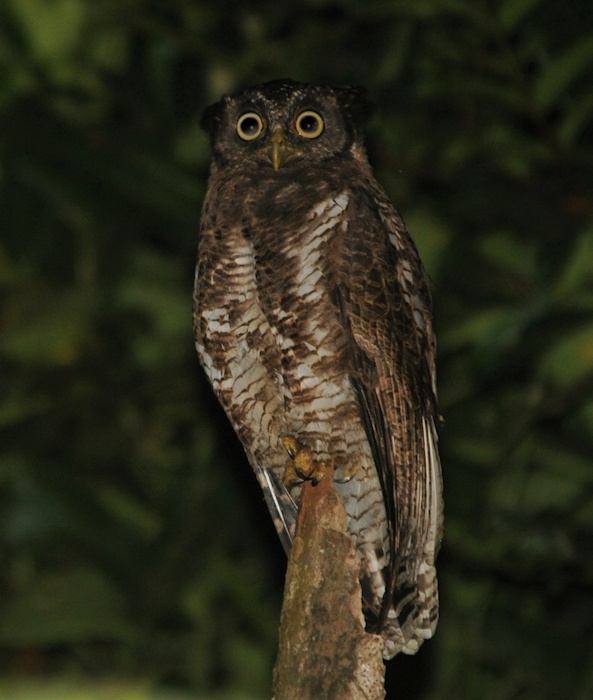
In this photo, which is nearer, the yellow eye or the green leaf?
the yellow eye

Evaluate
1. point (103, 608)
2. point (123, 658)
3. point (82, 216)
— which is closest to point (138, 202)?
point (82, 216)

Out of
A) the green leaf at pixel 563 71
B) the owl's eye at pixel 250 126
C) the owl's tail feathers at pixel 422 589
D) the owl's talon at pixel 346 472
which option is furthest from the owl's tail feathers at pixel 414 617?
the green leaf at pixel 563 71

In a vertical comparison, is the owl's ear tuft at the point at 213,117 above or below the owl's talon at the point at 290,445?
above

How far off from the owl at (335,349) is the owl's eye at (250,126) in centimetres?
13

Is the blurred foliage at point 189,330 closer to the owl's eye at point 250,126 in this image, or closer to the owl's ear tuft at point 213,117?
the owl's ear tuft at point 213,117

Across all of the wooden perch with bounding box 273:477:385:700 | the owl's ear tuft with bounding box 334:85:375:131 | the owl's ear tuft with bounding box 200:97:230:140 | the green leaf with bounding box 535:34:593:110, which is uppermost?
the green leaf with bounding box 535:34:593:110

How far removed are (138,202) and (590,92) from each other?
1797mm

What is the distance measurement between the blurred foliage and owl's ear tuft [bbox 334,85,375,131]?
1.07 m

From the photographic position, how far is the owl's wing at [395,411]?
92.3 inches

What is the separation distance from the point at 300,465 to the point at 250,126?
909 mm

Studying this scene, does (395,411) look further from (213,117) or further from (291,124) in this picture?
(213,117)

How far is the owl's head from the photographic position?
265cm

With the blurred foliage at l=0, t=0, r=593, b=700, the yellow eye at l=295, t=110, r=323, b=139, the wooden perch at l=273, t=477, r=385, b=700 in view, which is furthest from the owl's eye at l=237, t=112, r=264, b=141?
the blurred foliage at l=0, t=0, r=593, b=700

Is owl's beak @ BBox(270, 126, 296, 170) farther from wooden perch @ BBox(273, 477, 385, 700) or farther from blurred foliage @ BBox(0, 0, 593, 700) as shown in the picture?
blurred foliage @ BBox(0, 0, 593, 700)
